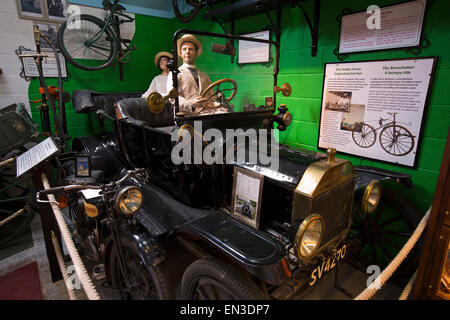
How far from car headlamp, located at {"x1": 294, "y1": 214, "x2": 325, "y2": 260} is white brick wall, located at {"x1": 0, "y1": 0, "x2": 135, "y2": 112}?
4.40 metres

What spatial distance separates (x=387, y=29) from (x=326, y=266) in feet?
6.70

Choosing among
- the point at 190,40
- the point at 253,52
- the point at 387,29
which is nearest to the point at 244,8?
the point at 253,52

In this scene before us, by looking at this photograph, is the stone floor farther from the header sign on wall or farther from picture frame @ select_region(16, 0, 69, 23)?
picture frame @ select_region(16, 0, 69, 23)

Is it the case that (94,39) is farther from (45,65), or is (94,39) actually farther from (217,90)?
(217,90)

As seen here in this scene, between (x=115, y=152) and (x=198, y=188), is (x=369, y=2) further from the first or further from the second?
(x=115, y=152)

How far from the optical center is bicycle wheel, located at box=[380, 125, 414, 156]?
2.25 m

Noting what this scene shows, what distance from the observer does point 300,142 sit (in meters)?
3.14

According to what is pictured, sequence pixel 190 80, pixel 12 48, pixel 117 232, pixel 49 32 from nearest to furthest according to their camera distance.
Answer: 1. pixel 117 232
2. pixel 190 80
3. pixel 12 48
4. pixel 49 32

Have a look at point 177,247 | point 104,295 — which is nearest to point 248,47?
point 177,247

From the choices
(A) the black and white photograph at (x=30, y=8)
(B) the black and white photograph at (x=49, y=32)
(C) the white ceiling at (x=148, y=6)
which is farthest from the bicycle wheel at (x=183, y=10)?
(A) the black and white photograph at (x=30, y=8)

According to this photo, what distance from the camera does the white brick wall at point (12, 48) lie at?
11.9 feet

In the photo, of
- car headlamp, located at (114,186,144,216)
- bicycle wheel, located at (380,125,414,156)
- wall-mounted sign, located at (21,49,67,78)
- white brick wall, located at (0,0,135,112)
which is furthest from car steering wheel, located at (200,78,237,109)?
white brick wall, located at (0,0,135,112)

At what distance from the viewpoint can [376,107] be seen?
2.42m
